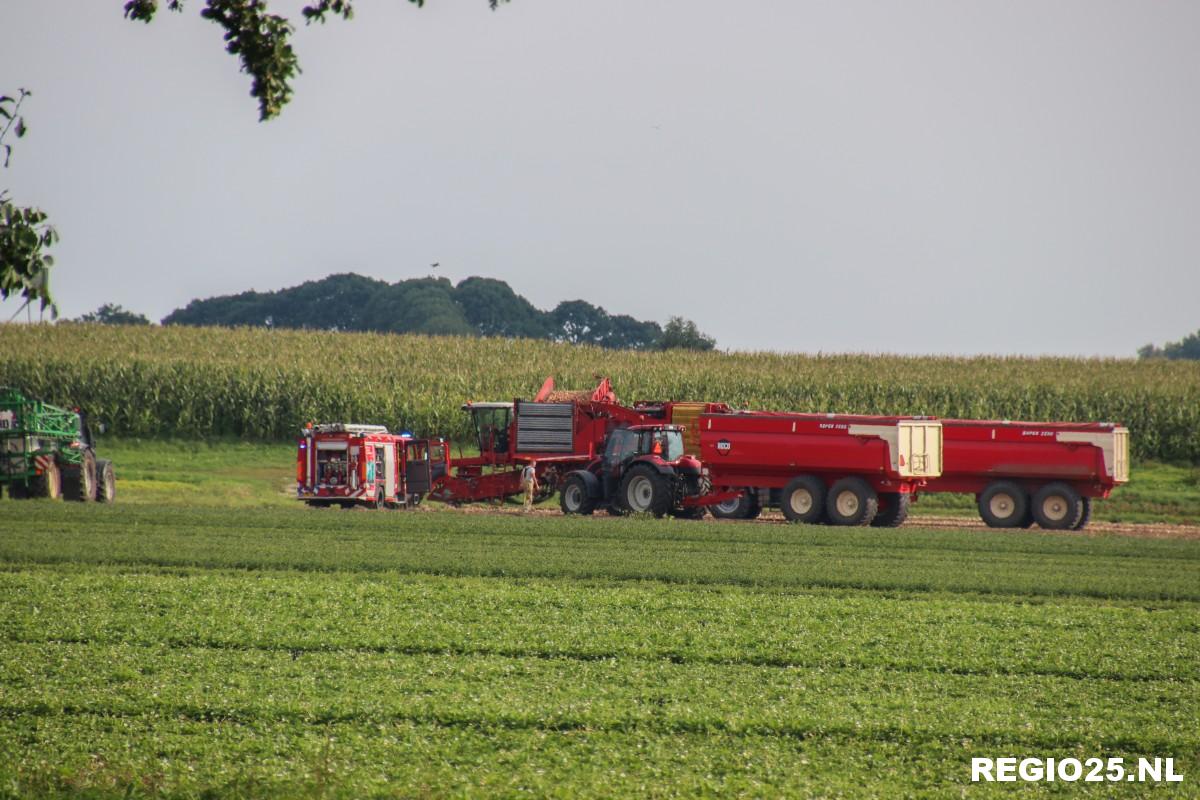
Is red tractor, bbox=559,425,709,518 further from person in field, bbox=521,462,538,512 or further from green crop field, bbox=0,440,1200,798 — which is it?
green crop field, bbox=0,440,1200,798

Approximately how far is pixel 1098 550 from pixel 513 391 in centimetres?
2707

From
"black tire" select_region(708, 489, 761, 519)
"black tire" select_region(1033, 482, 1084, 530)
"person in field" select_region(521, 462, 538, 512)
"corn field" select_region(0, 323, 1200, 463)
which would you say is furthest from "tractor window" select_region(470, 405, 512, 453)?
"corn field" select_region(0, 323, 1200, 463)

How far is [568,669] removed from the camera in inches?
473

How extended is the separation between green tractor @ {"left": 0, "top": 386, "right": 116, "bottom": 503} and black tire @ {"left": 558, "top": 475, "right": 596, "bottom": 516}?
1031 centimetres

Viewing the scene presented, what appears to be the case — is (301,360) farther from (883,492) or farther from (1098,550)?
(1098,550)

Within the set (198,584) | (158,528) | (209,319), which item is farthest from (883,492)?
(209,319)

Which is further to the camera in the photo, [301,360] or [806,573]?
[301,360]

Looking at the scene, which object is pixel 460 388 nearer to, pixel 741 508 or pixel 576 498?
pixel 576 498

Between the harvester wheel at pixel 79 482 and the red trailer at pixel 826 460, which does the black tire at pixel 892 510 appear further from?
the harvester wheel at pixel 79 482

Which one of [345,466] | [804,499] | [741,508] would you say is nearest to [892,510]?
[804,499]

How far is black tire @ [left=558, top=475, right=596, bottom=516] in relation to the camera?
2983 cm

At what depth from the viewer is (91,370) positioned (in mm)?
45750

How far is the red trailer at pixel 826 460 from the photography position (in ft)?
93.1

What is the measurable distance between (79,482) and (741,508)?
1426 centimetres
